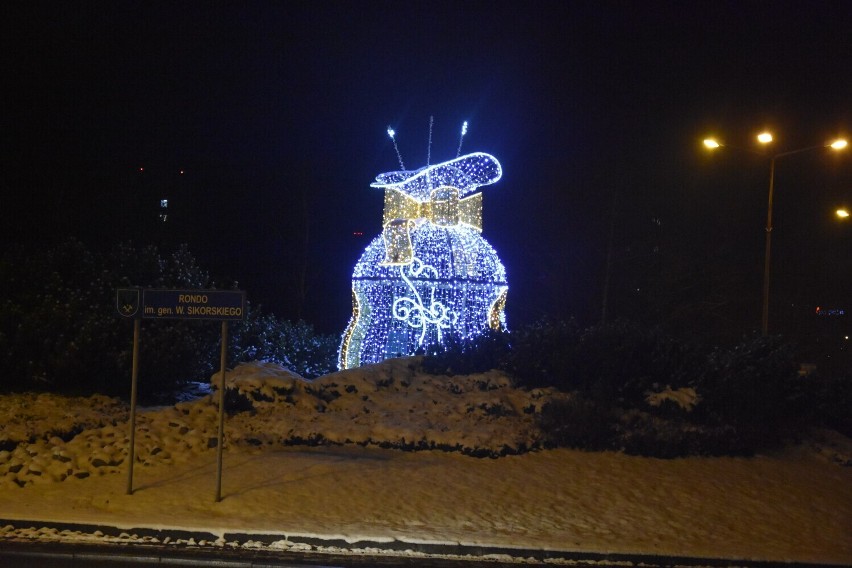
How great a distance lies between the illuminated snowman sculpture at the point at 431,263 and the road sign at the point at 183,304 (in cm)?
757

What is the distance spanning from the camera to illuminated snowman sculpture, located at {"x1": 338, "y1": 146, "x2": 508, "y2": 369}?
1709 centimetres

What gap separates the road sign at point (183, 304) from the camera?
9.64 meters

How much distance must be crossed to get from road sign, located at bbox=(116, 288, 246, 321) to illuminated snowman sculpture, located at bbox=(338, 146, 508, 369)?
7565mm

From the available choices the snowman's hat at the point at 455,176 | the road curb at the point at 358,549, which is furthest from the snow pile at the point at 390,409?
the snowman's hat at the point at 455,176

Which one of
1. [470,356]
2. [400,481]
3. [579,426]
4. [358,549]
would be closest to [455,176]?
[470,356]

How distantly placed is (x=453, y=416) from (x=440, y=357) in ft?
8.58

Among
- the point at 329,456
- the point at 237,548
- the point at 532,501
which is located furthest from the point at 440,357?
the point at 237,548

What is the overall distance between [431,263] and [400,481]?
24.0 feet

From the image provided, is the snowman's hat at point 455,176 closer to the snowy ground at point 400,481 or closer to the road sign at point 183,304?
the snowy ground at point 400,481

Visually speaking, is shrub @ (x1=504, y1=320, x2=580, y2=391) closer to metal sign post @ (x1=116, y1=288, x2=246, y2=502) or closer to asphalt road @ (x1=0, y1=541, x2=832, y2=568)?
asphalt road @ (x1=0, y1=541, x2=832, y2=568)

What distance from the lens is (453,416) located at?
505 inches

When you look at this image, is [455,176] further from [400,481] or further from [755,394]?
[400,481]

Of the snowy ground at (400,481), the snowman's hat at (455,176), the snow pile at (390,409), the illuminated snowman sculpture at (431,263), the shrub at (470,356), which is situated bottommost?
the snowy ground at (400,481)

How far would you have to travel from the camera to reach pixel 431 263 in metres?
17.0
